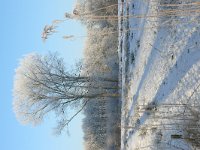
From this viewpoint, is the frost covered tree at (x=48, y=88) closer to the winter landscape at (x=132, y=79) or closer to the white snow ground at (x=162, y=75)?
the winter landscape at (x=132, y=79)

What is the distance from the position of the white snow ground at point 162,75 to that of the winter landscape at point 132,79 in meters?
0.02

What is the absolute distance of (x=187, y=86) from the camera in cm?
635

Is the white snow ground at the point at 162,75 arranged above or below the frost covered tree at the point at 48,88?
below

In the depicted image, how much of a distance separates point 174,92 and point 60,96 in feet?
42.2

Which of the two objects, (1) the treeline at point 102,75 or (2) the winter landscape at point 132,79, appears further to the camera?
(1) the treeline at point 102,75

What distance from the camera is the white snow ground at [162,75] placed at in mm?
6105

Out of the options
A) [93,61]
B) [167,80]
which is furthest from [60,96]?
[167,80]

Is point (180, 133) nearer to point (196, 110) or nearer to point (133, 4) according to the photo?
point (196, 110)

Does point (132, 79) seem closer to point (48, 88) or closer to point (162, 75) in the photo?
point (162, 75)

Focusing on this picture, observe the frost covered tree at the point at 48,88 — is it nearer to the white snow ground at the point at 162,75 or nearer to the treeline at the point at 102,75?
the treeline at the point at 102,75

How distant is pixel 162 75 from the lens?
7.83 meters

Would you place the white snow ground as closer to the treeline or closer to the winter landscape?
the winter landscape

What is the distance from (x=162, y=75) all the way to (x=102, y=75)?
11402mm

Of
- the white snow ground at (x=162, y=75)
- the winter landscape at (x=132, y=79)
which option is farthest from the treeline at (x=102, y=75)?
the white snow ground at (x=162, y=75)
